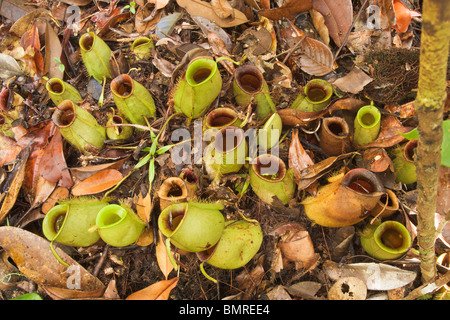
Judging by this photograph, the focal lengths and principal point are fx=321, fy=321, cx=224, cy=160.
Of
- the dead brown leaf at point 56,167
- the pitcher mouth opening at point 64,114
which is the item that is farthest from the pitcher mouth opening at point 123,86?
the dead brown leaf at point 56,167

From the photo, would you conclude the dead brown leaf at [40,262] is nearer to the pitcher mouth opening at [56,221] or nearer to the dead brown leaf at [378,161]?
the pitcher mouth opening at [56,221]

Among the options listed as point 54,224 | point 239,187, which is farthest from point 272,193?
point 54,224

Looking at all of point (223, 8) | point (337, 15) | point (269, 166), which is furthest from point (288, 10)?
point (269, 166)

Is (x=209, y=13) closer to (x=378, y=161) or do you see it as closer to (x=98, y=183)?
(x=98, y=183)

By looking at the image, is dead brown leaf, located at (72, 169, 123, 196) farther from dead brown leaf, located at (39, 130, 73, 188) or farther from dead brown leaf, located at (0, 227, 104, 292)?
dead brown leaf, located at (0, 227, 104, 292)

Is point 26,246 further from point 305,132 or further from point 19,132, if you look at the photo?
point 305,132

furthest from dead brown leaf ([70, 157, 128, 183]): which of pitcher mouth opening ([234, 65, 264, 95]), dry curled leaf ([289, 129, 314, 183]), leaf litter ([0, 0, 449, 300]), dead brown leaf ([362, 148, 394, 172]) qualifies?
dead brown leaf ([362, 148, 394, 172])
